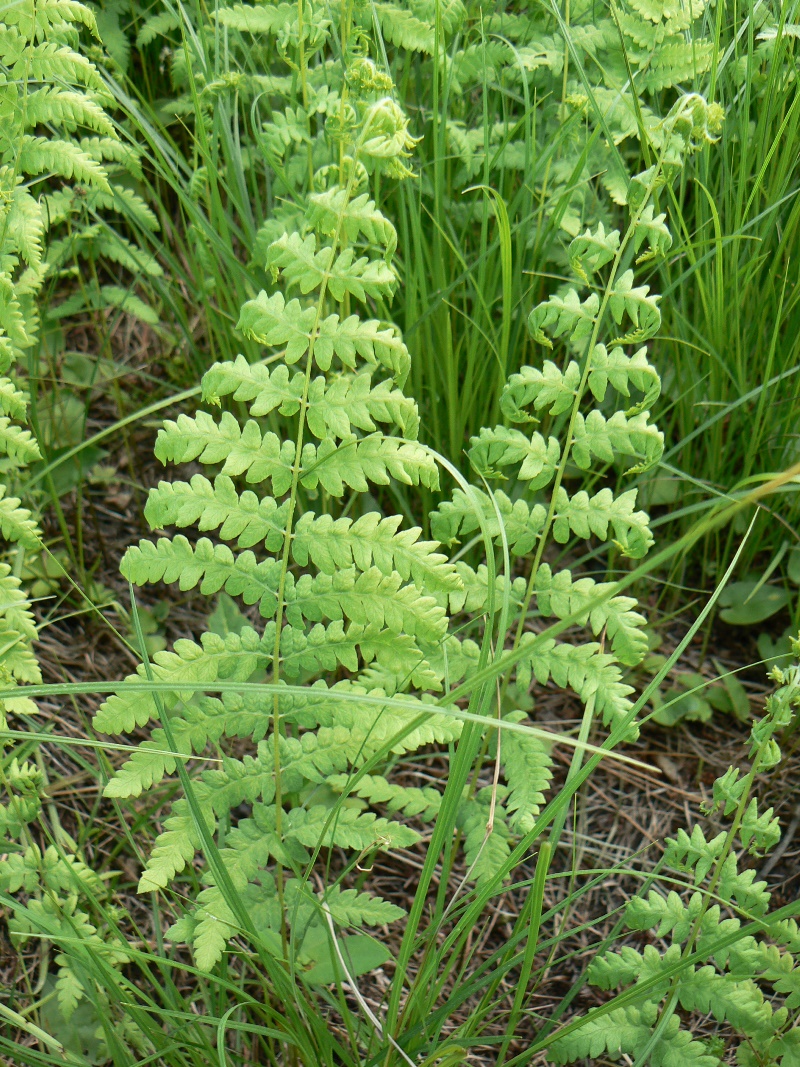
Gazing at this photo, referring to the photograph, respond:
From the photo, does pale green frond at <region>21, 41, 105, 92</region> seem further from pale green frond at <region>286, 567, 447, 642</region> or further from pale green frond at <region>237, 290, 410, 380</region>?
pale green frond at <region>286, 567, 447, 642</region>

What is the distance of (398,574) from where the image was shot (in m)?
1.18

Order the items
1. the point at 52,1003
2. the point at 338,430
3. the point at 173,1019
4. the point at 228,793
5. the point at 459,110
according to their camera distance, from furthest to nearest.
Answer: the point at 459,110
the point at 52,1003
the point at 173,1019
the point at 228,793
the point at 338,430

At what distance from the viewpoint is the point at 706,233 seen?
6.41 feet

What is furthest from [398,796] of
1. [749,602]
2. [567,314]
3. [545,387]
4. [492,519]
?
[749,602]

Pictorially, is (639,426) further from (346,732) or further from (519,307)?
(519,307)

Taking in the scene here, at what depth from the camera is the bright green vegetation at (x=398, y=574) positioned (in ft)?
3.87

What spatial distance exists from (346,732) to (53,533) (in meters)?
1.28

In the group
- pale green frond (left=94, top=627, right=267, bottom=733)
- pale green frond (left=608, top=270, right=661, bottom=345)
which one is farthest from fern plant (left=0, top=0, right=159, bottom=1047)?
pale green frond (left=608, top=270, right=661, bottom=345)

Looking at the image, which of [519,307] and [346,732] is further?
[519,307]

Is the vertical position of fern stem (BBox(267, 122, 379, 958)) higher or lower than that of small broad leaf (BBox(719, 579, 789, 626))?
higher

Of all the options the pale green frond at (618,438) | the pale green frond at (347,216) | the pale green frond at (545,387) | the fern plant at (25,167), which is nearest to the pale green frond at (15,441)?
the fern plant at (25,167)

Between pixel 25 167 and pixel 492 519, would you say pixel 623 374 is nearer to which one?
pixel 492 519

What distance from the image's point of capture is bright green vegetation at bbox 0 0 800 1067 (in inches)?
46.5

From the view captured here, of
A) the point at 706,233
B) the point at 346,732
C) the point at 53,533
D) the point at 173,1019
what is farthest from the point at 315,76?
the point at 173,1019
